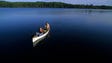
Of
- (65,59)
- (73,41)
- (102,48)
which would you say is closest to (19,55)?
(65,59)

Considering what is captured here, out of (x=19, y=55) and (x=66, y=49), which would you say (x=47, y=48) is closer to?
(x=66, y=49)

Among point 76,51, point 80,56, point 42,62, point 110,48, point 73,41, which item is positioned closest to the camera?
point 42,62

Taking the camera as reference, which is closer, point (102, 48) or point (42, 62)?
point (42, 62)

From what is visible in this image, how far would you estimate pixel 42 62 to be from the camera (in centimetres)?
2186

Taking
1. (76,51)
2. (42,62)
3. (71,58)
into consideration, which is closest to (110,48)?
(76,51)

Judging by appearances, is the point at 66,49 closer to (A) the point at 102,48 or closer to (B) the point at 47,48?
(B) the point at 47,48

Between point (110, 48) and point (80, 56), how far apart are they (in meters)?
7.12

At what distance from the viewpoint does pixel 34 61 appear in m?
22.1

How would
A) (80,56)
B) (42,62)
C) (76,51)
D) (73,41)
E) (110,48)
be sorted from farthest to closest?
(73,41) → (110,48) → (76,51) → (80,56) → (42,62)

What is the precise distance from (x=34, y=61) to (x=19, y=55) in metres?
3.30

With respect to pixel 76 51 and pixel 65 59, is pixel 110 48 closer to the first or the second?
pixel 76 51

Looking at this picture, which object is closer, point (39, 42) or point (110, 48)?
point (110, 48)

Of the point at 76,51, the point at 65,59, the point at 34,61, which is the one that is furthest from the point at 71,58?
the point at 34,61

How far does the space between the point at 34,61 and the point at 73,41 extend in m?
12.3
